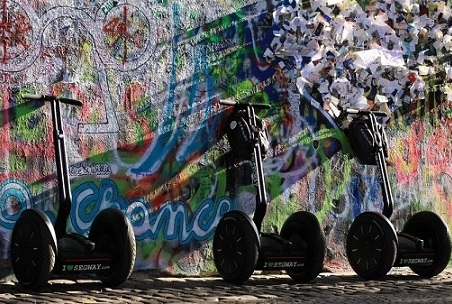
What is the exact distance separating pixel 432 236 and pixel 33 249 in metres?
3.87

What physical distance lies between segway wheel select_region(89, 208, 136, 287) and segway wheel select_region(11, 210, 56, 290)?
55cm

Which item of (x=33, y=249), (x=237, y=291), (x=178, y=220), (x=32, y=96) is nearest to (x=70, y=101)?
(x=32, y=96)

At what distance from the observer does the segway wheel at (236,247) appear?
823cm

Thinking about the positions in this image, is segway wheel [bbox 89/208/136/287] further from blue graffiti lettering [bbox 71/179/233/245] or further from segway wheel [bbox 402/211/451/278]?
segway wheel [bbox 402/211/451/278]

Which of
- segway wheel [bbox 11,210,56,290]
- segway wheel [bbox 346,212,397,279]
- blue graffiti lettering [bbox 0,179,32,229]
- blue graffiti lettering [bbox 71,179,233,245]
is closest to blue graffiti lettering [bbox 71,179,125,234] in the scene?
blue graffiti lettering [bbox 71,179,233,245]

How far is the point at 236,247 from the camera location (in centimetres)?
841

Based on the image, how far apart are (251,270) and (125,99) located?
192cm

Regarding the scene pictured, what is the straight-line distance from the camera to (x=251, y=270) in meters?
8.26

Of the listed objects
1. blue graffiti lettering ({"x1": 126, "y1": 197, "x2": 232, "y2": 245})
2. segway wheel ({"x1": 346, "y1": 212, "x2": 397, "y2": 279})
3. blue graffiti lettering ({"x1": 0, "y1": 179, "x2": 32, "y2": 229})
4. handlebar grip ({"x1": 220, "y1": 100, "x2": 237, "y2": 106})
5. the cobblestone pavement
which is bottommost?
the cobblestone pavement

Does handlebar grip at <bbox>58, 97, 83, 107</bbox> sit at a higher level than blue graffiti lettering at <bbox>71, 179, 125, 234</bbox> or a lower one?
higher

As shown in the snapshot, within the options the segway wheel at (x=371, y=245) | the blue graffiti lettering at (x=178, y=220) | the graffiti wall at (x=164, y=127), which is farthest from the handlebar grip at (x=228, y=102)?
the segway wheel at (x=371, y=245)

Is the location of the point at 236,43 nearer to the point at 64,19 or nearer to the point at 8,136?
the point at 64,19

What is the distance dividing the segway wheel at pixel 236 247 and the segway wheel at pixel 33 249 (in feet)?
5.49

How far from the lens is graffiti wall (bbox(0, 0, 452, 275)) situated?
27.7ft
